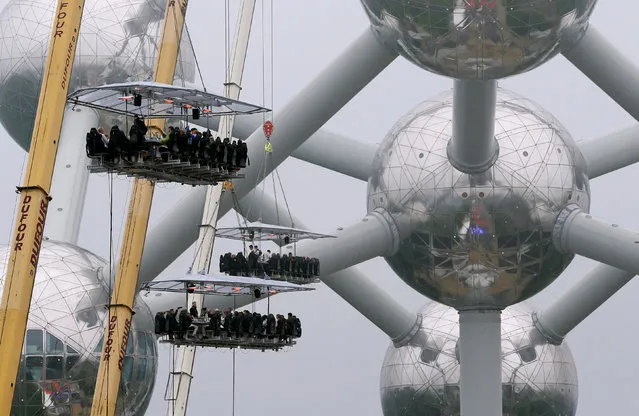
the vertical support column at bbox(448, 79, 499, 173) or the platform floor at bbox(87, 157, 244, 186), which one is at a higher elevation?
the vertical support column at bbox(448, 79, 499, 173)

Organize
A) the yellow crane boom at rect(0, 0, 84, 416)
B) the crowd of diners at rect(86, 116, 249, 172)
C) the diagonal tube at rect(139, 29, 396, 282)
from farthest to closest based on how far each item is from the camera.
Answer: the diagonal tube at rect(139, 29, 396, 282), the crowd of diners at rect(86, 116, 249, 172), the yellow crane boom at rect(0, 0, 84, 416)

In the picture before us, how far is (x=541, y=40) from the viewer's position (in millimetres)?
21500

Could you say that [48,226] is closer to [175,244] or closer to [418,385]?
[175,244]

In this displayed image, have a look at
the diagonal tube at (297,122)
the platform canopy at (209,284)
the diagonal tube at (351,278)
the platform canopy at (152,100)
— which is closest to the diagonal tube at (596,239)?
the diagonal tube at (351,278)

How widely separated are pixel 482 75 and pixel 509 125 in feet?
16.6

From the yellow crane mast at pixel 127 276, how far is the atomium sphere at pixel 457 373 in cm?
1090

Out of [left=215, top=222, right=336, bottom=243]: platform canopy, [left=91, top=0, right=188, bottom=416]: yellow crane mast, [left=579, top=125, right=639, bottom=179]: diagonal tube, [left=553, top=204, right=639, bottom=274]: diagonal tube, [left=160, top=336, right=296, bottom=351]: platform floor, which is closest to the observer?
[left=91, top=0, right=188, bottom=416]: yellow crane mast

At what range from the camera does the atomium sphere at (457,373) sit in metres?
30.9

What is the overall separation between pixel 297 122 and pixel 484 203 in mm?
3491

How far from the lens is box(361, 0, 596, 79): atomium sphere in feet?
69.0

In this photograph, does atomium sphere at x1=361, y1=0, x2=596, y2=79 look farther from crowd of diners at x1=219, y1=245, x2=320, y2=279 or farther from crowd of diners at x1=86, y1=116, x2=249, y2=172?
crowd of diners at x1=219, y1=245, x2=320, y2=279

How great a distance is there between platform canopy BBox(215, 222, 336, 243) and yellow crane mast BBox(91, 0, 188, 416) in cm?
410

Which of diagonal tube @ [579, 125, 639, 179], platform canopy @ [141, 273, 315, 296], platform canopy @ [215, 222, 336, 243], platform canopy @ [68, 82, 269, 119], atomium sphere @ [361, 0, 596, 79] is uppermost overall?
diagonal tube @ [579, 125, 639, 179]

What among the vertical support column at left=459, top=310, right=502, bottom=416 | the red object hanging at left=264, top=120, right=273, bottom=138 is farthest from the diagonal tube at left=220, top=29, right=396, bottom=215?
the vertical support column at left=459, top=310, right=502, bottom=416
